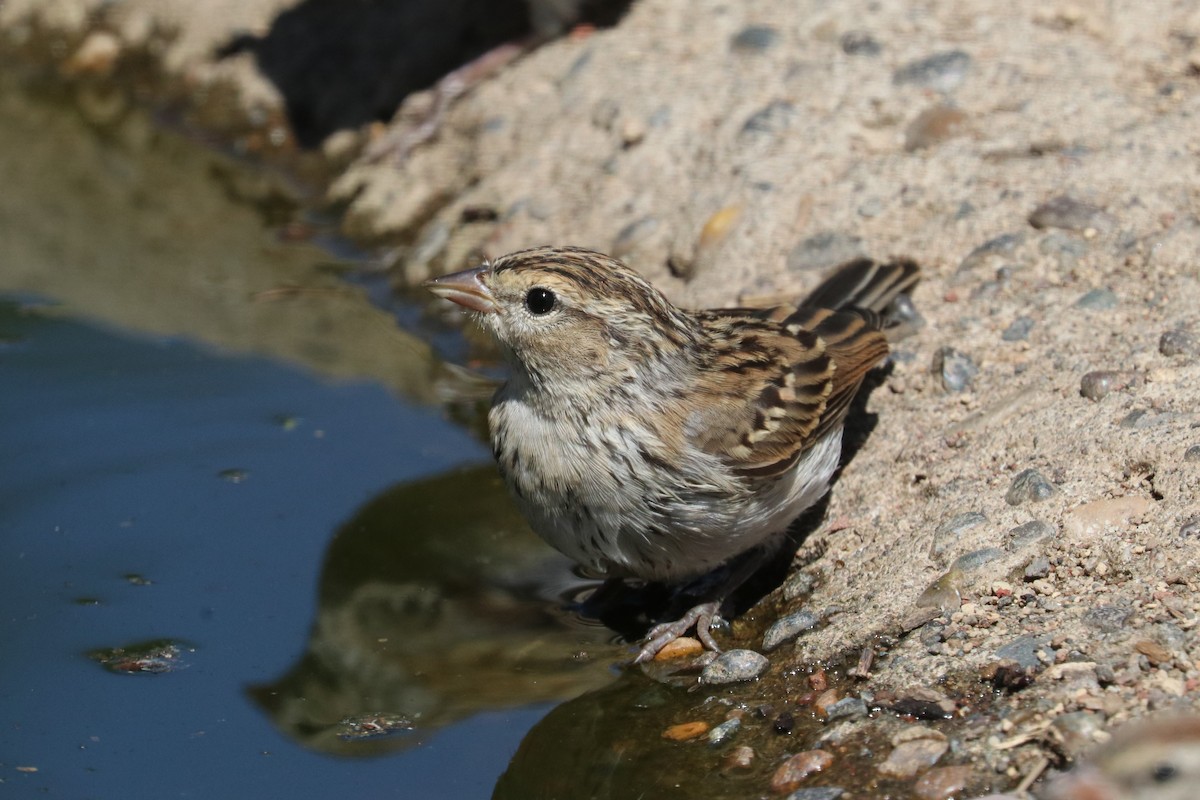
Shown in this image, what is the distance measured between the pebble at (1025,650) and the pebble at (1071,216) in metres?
2.41

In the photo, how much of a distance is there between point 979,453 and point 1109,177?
5.81ft

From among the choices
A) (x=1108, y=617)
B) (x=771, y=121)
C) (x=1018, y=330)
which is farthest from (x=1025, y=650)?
(x=771, y=121)

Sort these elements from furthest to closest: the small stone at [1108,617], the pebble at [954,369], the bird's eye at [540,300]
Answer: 1. the pebble at [954,369]
2. the bird's eye at [540,300]
3. the small stone at [1108,617]

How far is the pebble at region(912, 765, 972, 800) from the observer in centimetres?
381

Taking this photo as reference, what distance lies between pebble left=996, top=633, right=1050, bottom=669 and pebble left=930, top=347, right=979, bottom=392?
5.15 ft

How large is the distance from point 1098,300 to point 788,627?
6.18 feet

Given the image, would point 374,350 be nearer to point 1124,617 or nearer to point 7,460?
point 7,460

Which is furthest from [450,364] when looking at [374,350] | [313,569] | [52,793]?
[52,793]

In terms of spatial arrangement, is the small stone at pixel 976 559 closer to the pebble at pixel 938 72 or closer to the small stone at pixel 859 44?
the pebble at pixel 938 72

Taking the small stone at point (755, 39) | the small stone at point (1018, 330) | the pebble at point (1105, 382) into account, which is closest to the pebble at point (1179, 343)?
the pebble at point (1105, 382)

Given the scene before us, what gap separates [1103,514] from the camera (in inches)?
182

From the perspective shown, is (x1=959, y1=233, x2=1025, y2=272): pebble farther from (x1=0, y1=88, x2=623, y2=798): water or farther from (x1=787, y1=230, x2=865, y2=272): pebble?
(x1=0, y1=88, x2=623, y2=798): water

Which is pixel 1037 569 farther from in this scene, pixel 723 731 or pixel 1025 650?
pixel 723 731

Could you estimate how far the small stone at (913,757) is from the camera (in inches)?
156
